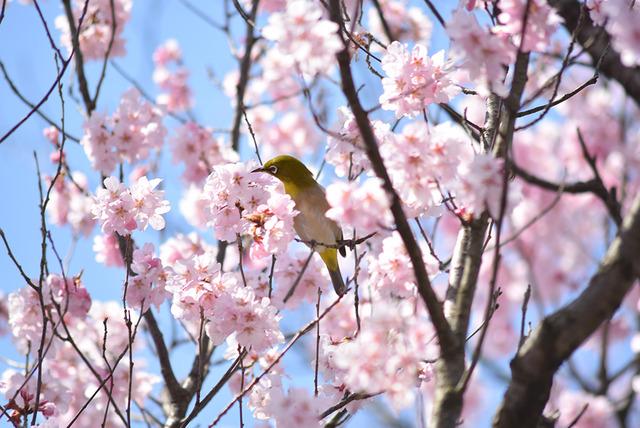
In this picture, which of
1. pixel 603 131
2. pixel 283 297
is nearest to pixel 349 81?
pixel 283 297

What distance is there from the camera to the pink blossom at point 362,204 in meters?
2.16

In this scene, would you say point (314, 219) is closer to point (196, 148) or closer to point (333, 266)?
point (333, 266)

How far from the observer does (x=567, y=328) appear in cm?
205

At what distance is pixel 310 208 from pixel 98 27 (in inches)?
108

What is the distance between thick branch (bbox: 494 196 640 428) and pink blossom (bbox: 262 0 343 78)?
91 cm

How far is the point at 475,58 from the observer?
7.28 ft

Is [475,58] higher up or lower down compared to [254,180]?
lower down

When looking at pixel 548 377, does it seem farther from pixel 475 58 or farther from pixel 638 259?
pixel 475 58

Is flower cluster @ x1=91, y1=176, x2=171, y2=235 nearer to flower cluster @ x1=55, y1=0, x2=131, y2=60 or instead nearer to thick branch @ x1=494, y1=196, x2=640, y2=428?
thick branch @ x1=494, y1=196, x2=640, y2=428

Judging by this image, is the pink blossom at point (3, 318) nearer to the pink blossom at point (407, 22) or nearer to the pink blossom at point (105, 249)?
the pink blossom at point (105, 249)

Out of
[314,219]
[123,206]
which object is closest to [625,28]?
[123,206]

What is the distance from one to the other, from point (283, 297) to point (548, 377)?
2.08m

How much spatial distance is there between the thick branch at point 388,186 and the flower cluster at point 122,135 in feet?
9.31

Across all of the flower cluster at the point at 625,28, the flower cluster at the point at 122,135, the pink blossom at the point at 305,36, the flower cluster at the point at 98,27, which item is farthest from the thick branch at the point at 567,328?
the flower cluster at the point at 98,27
